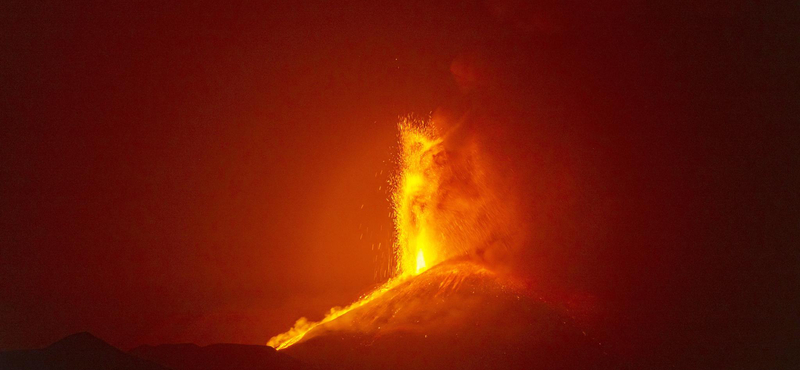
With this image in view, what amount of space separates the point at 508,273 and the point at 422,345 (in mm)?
2578

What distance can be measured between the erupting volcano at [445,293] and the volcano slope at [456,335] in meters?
0.01

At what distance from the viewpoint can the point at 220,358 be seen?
515 centimetres

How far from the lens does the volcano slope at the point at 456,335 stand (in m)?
5.59

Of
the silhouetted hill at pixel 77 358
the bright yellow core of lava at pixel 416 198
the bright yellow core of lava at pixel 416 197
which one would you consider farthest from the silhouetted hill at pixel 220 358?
the bright yellow core of lava at pixel 416 197

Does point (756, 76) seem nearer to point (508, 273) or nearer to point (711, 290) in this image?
point (711, 290)

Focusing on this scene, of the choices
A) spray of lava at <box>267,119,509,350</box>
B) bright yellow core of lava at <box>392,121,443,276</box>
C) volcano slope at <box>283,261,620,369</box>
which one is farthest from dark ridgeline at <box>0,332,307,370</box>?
bright yellow core of lava at <box>392,121,443,276</box>

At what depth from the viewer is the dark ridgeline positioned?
447 cm

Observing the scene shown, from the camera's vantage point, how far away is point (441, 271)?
27.2 ft

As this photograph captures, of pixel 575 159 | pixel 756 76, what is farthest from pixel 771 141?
pixel 575 159

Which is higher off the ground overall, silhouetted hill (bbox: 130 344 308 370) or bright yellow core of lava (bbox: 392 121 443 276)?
bright yellow core of lava (bbox: 392 121 443 276)

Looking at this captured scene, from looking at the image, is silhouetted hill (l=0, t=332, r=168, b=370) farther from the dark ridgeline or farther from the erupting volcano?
the erupting volcano

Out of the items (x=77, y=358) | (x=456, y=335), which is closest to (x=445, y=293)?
(x=456, y=335)

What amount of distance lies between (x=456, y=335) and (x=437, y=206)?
12.4 feet

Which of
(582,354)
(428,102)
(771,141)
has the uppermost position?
(428,102)
